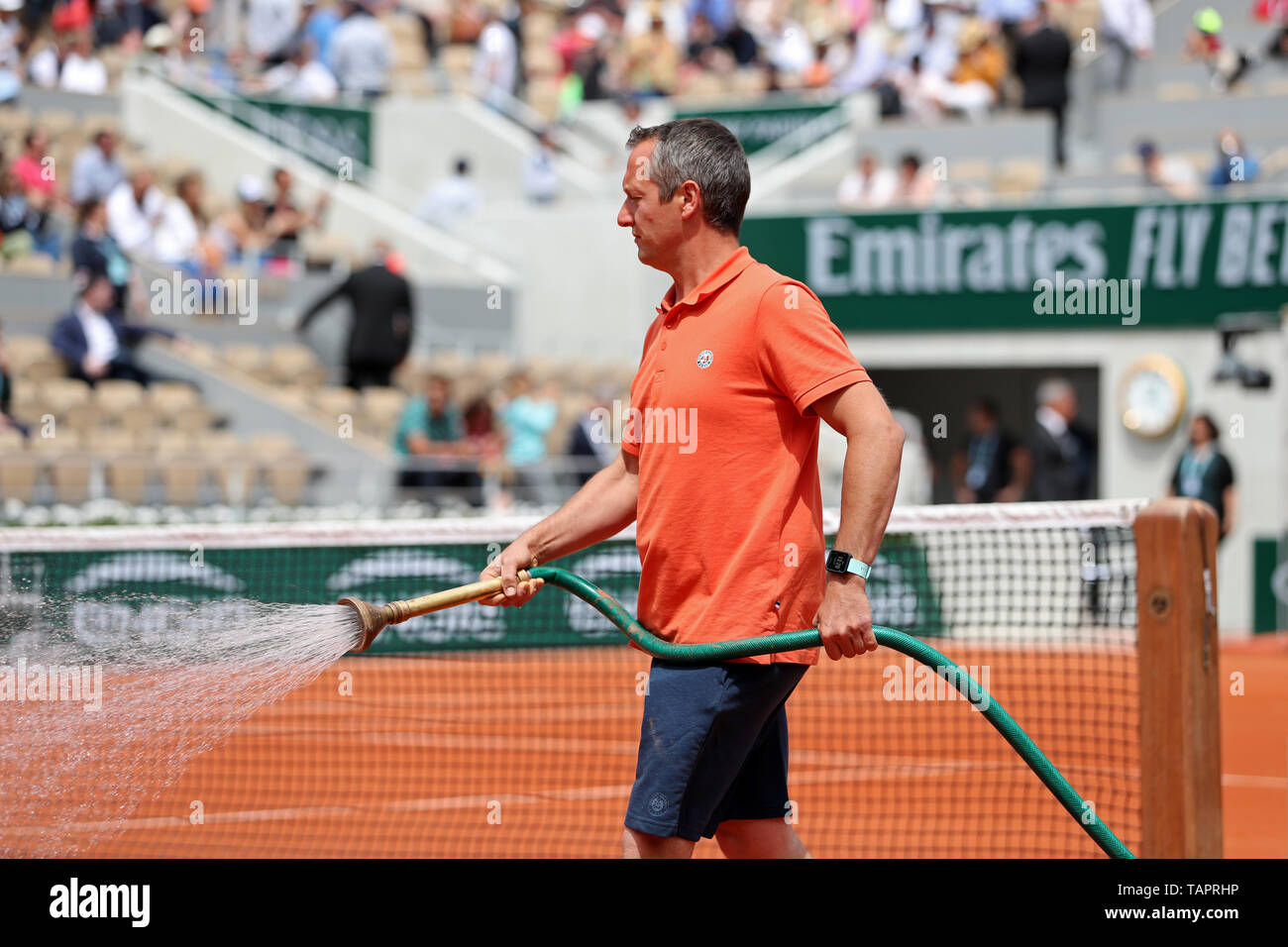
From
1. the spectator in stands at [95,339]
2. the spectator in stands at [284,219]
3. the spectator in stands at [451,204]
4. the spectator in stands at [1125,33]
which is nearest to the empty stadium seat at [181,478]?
the spectator in stands at [95,339]

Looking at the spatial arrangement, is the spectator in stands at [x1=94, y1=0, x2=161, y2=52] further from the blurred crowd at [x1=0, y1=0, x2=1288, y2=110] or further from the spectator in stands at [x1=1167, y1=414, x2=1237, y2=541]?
the spectator in stands at [x1=1167, y1=414, x2=1237, y2=541]

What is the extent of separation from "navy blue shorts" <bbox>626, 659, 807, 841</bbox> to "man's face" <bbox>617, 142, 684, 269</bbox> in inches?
39.2

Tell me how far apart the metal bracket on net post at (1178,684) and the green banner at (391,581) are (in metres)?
3.29

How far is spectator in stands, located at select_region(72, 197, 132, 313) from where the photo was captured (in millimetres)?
15422

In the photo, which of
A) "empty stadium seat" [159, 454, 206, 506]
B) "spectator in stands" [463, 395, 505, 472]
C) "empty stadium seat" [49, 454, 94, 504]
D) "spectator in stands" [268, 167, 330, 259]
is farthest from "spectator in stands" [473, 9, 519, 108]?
"empty stadium seat" [49, 454, 94, 504]

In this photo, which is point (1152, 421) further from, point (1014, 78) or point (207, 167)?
point (207, 167)

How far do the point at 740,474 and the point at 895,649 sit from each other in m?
0.54

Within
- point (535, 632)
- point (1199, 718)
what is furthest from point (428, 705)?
point (1199, 718)

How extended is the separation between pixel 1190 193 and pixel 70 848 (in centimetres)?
1522

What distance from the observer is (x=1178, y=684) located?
534cm

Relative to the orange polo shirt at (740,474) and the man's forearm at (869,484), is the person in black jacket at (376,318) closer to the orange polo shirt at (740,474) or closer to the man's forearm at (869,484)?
the orange polo shirt at (740,474)

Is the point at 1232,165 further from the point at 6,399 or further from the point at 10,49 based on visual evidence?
the point at 10,49

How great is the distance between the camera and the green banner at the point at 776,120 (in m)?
21.7

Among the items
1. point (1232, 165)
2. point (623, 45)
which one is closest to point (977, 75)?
point (1232, 165)
